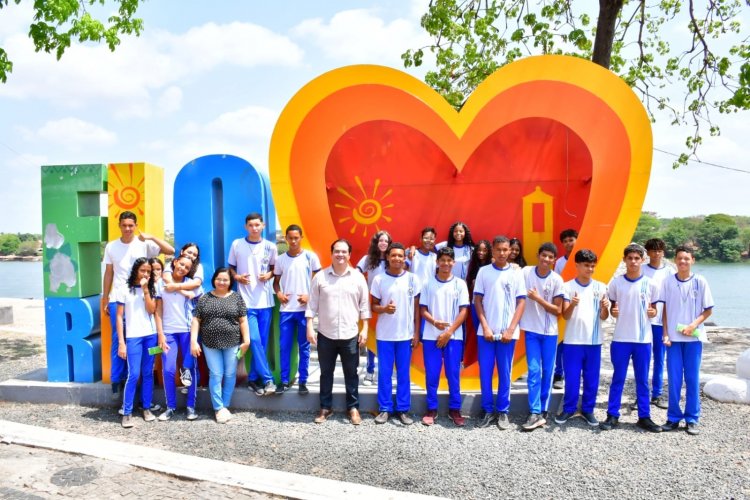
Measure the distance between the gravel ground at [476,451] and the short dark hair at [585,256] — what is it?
4.50ft

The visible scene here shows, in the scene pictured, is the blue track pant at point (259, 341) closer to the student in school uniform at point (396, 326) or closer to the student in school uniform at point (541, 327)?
the student in school uniform at point (396, 326)

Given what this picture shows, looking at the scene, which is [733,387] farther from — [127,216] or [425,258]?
[127,216]

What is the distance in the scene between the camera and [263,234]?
5301mm

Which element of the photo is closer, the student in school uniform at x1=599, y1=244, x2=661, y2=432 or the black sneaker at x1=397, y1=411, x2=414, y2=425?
the student in school uniform at x1=599, y1=244, x2=661, y2=432

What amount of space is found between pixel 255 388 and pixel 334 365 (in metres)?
0.89

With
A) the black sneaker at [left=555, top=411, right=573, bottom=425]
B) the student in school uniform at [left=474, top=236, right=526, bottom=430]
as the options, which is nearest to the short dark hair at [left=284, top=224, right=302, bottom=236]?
the student in school uniform at [left=474, top=236, right=526, bottom=430]

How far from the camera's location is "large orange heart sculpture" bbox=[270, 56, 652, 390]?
4855 mm

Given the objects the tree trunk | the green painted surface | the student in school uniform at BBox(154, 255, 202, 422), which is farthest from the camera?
the tree trunk

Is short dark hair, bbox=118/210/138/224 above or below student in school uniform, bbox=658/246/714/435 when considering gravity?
above

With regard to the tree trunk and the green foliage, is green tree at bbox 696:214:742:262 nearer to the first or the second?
the green foliage

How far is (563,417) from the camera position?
4.60 metres

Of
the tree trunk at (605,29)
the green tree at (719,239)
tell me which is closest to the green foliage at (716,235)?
the green tree at (719,239)

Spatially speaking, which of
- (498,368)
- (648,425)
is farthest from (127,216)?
(648,425)

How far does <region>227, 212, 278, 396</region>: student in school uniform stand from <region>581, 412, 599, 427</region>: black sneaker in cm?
272
